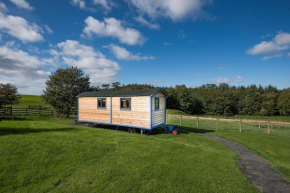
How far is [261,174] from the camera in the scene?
5184 mm

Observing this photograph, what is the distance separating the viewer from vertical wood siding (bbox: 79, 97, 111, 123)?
13.0 metres

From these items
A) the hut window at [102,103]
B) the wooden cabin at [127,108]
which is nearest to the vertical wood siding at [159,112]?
the wooden cabin at [127,108]

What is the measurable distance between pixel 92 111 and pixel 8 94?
11.0 meters

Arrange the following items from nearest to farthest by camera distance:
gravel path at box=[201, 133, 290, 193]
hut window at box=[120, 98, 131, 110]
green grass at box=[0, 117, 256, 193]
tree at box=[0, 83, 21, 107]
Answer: green grass at box=[0, 117, 256, 193], gravel path at box=[201, 133, 290, 193], hut window at box=[120, 98, 131, 110], tree at box=[0, 83, 21, 107]

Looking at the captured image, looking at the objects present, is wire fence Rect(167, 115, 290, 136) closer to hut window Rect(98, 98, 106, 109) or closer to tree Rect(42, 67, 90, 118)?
hut window Rect(98, 98, 106, 109)

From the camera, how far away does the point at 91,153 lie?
5.89 m

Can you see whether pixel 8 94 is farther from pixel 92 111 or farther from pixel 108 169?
pixel 108 169

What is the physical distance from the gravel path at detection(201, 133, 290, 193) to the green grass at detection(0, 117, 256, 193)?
0.32 metres

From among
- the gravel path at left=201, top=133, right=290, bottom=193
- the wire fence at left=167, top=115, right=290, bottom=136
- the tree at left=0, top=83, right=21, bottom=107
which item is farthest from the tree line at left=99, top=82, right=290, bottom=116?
the gravel path at left=201, top=133, right=290, bottom=193

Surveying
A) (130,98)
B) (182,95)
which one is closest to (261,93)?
(182,95)

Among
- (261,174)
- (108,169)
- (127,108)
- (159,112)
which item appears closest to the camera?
(108,169)

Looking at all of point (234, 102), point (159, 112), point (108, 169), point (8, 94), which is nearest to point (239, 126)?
point (159, 112)

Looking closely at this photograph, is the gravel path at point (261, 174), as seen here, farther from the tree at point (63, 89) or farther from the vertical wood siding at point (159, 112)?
the tree at point (63, 89)

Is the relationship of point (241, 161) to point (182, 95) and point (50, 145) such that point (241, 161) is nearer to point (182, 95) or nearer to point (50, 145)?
point (50, 145)
